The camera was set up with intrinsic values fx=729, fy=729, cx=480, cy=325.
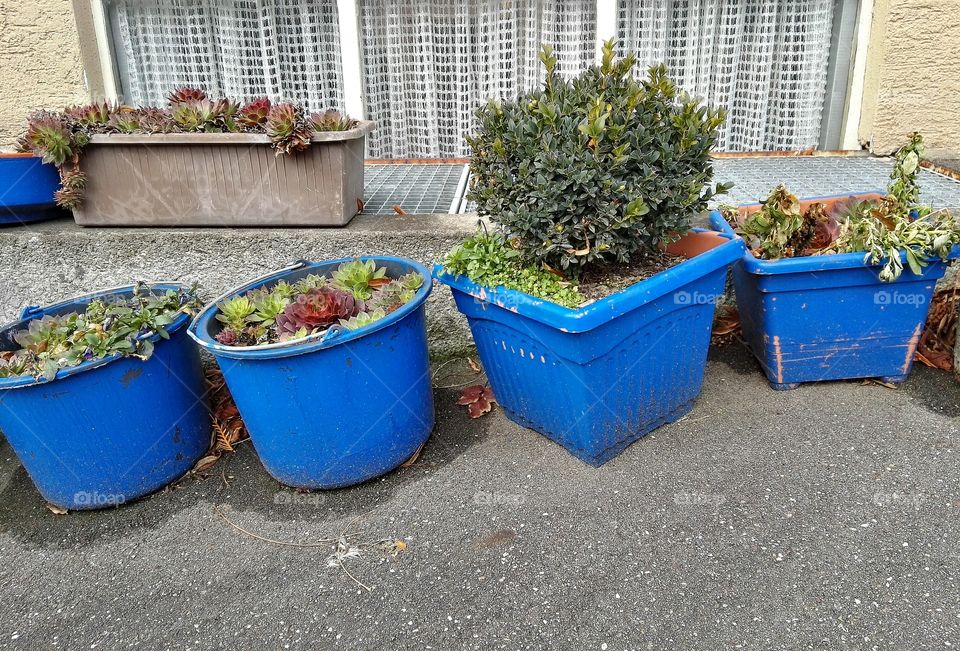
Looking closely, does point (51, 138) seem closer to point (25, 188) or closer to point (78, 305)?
point (25, 188)

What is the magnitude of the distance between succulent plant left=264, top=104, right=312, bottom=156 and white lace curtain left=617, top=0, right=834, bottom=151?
97.0 inches

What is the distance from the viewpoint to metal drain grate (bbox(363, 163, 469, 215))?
3.98 meters

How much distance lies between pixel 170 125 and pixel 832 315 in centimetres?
300

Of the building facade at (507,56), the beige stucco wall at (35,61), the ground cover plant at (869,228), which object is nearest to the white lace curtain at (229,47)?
the building facade at (507,56)

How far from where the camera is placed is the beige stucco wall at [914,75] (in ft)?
14.1

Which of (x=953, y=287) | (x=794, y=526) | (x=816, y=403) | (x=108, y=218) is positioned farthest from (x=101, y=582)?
(x=953, y=287)

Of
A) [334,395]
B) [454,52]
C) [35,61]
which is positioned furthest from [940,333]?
[35,61]

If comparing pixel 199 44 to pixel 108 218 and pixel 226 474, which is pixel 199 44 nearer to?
pixel 108 218

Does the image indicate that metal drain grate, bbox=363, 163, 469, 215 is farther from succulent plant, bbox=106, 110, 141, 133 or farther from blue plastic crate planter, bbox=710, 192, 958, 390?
blue plastic crate planter, bbox=710, 192, 958, 390

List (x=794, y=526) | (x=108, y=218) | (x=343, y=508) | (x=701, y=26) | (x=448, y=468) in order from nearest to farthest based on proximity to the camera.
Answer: (x=794, y=526), (x=343, y=508), (x=448, y=468), (x=108, y=218), (x=701, y=26)

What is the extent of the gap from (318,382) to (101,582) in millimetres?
972

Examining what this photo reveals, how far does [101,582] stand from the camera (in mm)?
2441

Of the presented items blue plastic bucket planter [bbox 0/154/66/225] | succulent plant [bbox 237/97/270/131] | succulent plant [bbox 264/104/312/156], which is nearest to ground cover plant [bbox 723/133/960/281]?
succulent plant [bbox 264/104/312/156]

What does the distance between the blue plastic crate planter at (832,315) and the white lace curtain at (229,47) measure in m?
2.90
